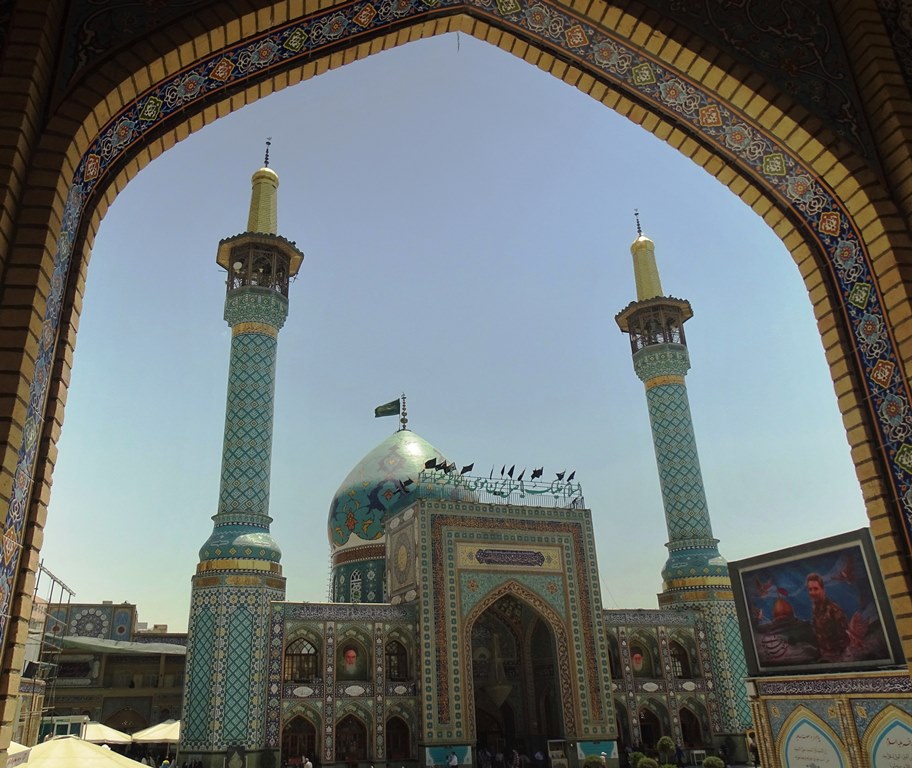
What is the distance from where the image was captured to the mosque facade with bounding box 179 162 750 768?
13727 mm

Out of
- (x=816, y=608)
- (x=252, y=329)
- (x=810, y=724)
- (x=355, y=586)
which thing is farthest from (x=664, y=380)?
(x=810, y=724)

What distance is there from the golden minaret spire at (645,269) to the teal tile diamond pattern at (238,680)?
13.5 meters

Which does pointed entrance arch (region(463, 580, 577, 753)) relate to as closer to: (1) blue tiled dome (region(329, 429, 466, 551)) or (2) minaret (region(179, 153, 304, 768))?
(1) blue tiled dome (region(329, 429, 466, 551))

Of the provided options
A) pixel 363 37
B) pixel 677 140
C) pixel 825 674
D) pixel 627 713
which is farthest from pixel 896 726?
pixel 627 713

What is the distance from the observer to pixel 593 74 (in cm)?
455

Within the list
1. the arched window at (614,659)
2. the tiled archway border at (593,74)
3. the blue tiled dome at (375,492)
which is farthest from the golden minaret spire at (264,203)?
the tiled archway border at (593,74)

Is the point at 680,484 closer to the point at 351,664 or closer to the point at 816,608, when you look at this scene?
the point at 351,664

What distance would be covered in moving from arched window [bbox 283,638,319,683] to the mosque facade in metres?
0.03

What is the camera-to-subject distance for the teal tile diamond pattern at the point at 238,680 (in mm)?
13016

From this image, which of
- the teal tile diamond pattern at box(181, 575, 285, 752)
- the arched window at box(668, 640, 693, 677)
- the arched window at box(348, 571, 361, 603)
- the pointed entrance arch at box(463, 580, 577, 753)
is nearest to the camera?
the teal tile diamond pattern at box(181, 575, 285, 752)

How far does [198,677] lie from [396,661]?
374 centimetres

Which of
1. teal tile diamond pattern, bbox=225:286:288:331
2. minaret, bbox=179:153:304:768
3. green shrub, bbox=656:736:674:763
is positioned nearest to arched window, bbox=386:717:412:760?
minaret, bbox=179:153:304:768

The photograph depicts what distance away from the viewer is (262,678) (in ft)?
44.3

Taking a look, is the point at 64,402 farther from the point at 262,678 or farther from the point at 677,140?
the point at 262,678
